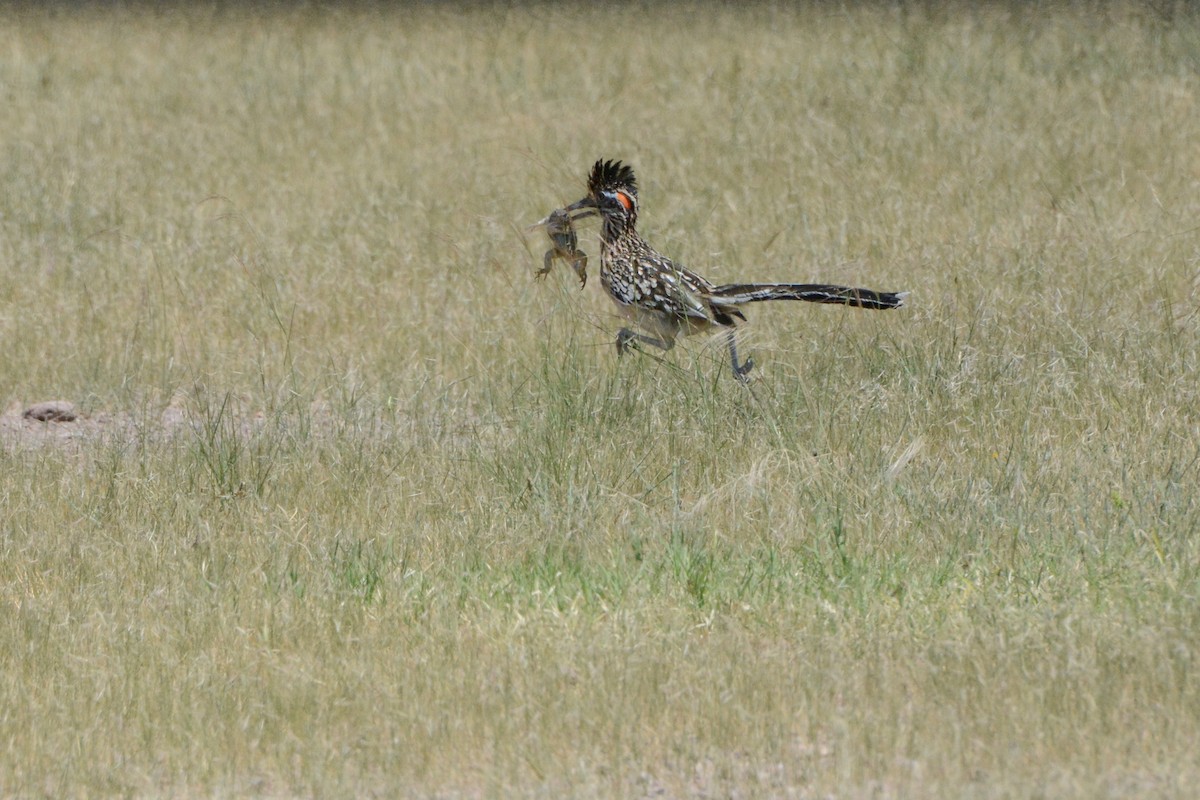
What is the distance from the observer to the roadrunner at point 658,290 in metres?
7.92

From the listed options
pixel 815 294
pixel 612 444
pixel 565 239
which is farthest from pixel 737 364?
pixel 565 239

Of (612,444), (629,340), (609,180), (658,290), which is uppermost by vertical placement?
(609,180)

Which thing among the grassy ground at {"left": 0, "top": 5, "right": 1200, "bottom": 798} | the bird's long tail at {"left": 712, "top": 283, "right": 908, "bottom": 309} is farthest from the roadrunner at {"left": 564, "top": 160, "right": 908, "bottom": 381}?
the grassy ground at {"left": 0, "top": 5, "right": 1200, "bottom": 798}

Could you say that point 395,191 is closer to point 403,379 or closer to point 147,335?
point 147,335

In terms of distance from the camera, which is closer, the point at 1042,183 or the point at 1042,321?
the point at 1042,321

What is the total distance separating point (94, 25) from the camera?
60.5 ft

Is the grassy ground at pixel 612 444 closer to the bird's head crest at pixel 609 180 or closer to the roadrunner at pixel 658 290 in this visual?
the roadrunner at pixel 658 290

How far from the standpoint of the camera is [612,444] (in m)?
7.20

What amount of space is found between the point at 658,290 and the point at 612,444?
4.08 ft

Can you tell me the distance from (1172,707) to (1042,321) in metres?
4.27

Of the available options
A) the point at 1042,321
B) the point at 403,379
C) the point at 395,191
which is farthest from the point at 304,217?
the point at 1042,321

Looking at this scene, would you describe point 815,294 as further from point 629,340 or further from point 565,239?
point 565,239

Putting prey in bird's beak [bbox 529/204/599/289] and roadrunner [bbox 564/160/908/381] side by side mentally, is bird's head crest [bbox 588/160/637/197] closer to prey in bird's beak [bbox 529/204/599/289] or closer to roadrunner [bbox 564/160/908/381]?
roadrunner [bbox 564/160/908/381]

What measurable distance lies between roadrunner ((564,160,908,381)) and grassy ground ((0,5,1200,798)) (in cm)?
20
